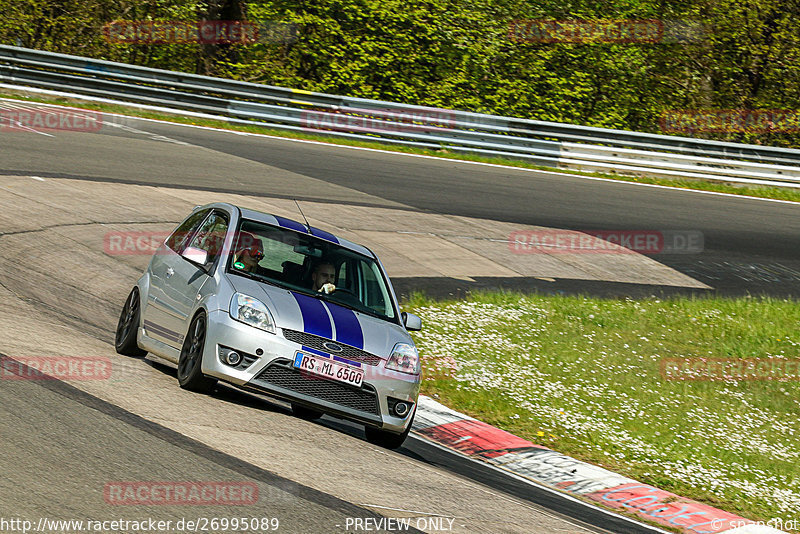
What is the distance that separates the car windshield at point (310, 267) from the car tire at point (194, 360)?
1.99ft

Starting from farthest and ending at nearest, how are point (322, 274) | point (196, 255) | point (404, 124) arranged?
point (404, 124)
point (322, 274)
point (196, 255)

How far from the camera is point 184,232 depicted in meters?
9.29

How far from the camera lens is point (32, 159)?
16984 mm

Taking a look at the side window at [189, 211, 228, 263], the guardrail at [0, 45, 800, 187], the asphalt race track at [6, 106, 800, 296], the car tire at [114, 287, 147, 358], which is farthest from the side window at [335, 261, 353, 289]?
the guardrail at [0, 45, 800, 187]

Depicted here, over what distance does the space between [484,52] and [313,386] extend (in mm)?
26612

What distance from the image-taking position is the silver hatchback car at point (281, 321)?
7207 millimetres

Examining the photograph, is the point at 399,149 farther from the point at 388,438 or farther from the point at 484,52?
the point at 388,438

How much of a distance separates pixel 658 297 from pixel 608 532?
31.1 feet

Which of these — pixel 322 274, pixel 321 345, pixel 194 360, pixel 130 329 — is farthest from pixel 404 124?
pixel 321 345

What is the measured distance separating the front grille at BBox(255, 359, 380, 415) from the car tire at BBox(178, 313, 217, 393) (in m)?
0.50

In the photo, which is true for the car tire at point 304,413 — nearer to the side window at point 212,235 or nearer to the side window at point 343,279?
the side window at point 343,279

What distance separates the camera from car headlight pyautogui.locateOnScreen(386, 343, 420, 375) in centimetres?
760

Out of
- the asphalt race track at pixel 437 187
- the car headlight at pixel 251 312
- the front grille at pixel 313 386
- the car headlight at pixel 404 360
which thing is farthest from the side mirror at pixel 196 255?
the asphalt race track at pixel 437 187

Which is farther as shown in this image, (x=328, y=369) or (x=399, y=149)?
(x=399, y=149)
